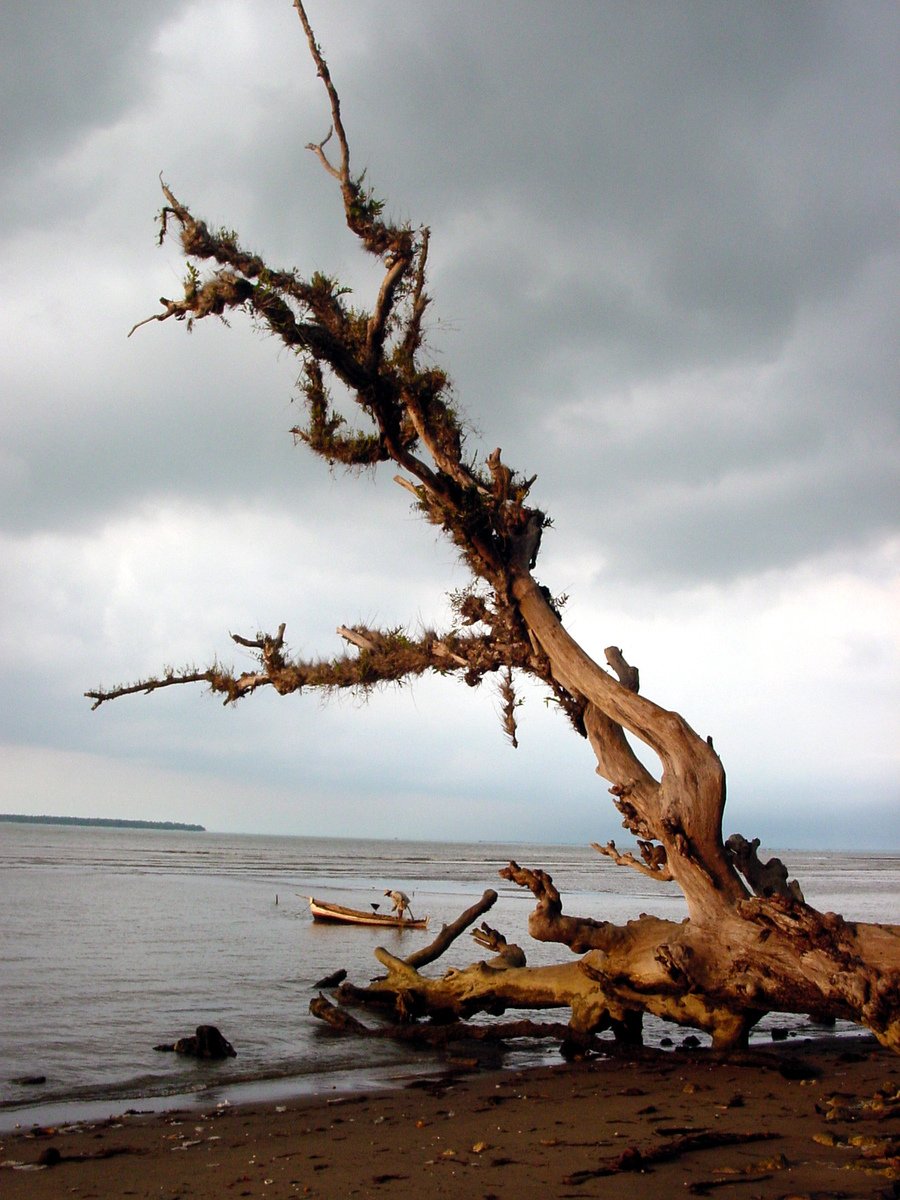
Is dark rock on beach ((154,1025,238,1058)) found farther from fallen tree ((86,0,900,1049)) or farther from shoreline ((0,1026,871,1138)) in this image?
fallen tree ((86,0,900,1049))

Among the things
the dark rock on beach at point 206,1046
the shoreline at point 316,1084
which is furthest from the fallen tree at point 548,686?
the dark rock on beach at point 206,1046

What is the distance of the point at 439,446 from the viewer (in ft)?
33.8

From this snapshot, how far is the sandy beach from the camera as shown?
6.27 meters

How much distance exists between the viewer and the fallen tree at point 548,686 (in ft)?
28.8

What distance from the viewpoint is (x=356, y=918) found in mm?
30672

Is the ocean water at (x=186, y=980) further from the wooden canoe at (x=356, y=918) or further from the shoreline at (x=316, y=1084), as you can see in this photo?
the wooden canoe at (x=356, y=918)

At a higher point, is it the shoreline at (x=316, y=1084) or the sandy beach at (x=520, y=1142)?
A: the sandy beach at (x=520, y=1142)

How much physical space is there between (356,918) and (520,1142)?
79.8 feet

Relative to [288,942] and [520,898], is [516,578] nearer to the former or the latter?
[288,942]

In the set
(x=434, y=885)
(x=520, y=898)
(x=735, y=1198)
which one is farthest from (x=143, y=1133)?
(x=434, y=885)

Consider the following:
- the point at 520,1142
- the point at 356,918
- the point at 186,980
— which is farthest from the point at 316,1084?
the point at 356,918

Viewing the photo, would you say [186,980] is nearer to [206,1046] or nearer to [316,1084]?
[206,1046]

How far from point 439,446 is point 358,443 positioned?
0.96 meters

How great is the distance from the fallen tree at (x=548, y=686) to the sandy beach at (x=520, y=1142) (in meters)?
0.91
